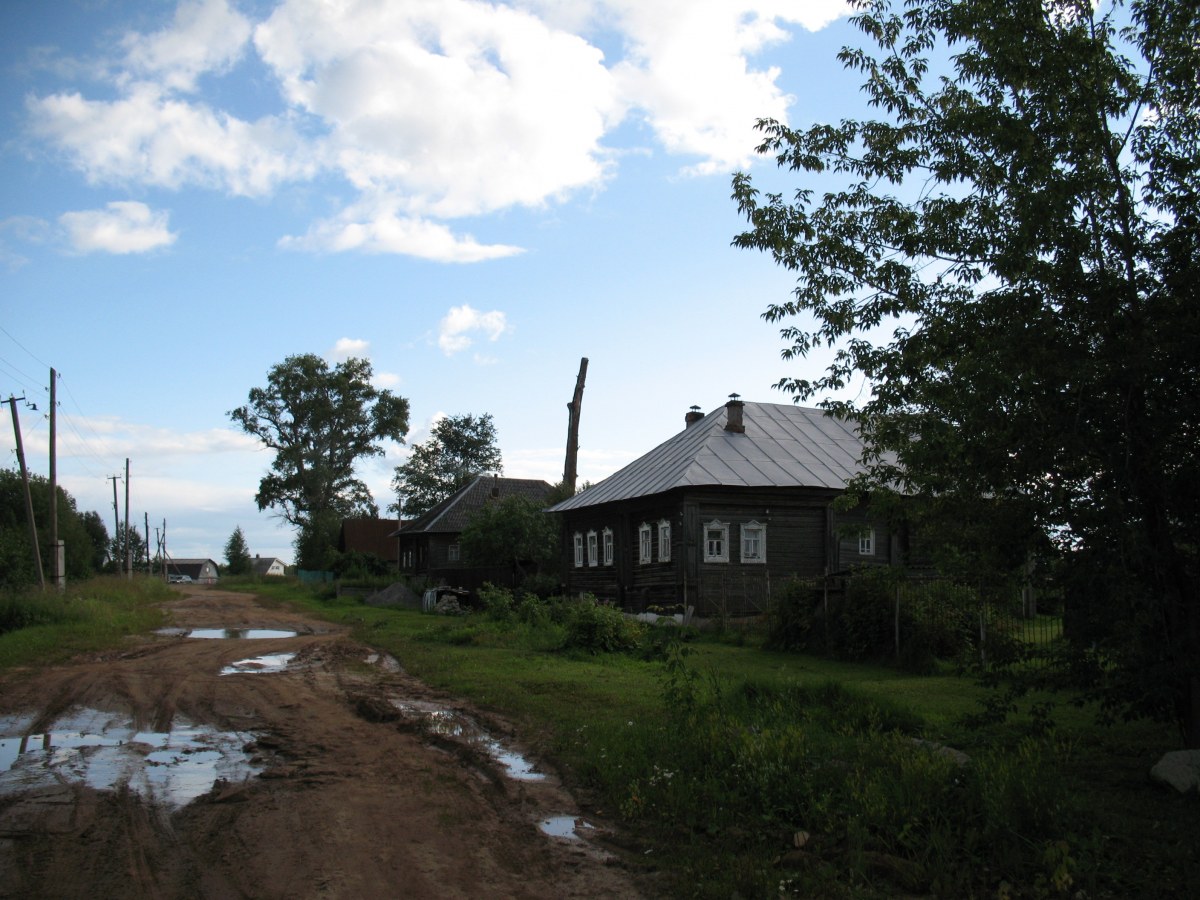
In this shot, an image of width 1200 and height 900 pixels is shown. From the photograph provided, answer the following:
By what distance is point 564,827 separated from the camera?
20.0ft

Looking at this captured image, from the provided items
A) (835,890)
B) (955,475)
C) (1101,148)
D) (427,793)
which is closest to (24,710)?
(427,793)

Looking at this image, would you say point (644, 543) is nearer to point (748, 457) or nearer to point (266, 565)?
point (748, 457)

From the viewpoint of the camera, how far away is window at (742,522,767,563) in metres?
25.9

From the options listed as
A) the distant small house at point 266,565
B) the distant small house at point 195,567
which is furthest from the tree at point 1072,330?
the distant small house at point 195,567

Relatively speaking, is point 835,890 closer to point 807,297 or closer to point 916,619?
point 807,297

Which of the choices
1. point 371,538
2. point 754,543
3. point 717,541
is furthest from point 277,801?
point 371,538

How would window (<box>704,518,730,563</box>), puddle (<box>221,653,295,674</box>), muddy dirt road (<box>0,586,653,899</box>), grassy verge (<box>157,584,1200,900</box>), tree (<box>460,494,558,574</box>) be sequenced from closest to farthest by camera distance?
muddy dirt road (<box>0,586,653,899</box>), grassy verge (<box>157,584,1200,900</box>), puddle (<box>221,653,295,674</box>), window (<box>704,518,730,563</box>), tree (<box>460,494,558,574</box>)

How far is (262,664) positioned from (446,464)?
52.2m

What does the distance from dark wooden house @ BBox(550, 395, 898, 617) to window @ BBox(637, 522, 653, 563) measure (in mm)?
30

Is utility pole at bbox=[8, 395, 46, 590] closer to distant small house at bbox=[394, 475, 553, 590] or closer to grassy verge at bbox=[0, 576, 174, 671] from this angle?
grassy verge at bbox=[0, 576, 174, 671]

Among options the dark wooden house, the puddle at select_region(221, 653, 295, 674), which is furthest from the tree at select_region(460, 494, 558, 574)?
the puddle at select_region(221, 653, 295, 674)

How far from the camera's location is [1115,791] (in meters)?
6.80

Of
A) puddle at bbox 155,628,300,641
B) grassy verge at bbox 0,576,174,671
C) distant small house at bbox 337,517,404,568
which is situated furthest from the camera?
distant small house at bbox 337,517,404,568

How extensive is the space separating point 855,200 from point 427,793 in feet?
22.3
